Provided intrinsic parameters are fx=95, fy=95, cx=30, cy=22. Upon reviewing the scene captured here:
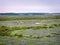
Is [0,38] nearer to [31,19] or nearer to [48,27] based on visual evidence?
[31,19]

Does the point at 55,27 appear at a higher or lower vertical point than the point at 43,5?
lower

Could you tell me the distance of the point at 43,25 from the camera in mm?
1054

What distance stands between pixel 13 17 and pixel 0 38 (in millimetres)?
266

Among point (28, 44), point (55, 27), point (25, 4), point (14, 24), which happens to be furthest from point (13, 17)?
point (55, 27)

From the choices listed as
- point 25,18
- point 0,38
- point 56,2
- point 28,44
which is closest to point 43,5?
point 56,2

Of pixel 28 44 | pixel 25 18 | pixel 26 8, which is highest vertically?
pixel 26 8

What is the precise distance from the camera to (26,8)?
1080 millimetres

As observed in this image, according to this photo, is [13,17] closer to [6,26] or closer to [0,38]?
[6,26]

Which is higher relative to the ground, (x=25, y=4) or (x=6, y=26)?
(x=25, y=4)

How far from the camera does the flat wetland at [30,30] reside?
3.35 ft

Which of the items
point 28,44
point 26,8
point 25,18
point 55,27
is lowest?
point 28,44

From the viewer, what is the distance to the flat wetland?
1021mm

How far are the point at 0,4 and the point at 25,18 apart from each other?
322 millimetres

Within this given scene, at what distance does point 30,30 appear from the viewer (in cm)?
104
